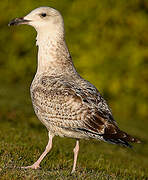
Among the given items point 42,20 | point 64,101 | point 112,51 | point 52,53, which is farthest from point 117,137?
point 112,51

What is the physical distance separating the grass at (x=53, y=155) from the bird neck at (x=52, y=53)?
55.8 inches

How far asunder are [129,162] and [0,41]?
11.9 meters

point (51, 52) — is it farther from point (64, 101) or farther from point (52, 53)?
point (64, 101)

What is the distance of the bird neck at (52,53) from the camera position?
7656 millimetres

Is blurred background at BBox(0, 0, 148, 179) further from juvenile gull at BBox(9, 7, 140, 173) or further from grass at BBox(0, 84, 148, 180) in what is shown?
juvenile gull at BBox(9, 7, 140, 173)

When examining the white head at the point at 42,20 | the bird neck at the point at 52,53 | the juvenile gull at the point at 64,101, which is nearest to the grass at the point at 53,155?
the juvenile gull at the point at 64,101

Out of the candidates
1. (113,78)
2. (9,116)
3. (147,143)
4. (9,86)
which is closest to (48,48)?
(9,116)

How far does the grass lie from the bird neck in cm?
142

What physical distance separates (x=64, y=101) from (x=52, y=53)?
106 centimetres

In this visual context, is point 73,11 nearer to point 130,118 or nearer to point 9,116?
point 130,118

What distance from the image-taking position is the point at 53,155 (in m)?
8.88

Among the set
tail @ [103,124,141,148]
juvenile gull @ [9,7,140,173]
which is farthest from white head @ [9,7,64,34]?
tail @ [103,124,141,148]

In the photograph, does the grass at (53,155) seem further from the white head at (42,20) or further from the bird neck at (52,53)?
the white head at (42,20)

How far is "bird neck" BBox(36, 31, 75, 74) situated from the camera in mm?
7656
